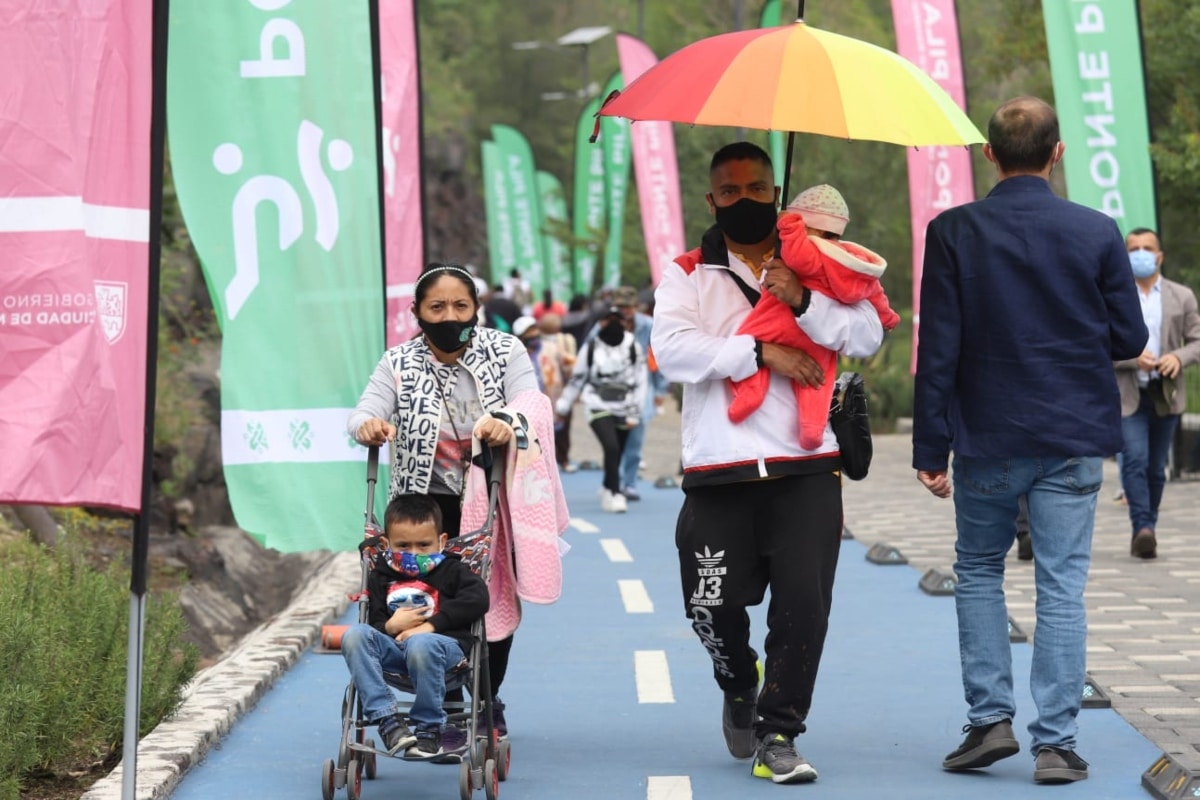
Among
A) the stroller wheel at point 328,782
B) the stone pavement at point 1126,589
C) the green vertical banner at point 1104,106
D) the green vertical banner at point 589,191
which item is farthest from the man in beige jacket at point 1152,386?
the green vertical banner at point 589,191

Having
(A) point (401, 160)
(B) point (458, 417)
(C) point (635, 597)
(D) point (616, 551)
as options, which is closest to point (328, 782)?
(B) point (458, 417)

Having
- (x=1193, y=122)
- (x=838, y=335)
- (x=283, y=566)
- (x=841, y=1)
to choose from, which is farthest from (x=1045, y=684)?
(x=841, y=1)

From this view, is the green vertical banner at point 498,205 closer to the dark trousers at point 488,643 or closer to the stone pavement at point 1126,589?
the stone pavement at point 1126,589

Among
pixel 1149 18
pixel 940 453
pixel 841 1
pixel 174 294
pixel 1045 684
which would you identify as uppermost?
pixel 841 1

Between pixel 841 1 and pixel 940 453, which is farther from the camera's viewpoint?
pixel 841 1

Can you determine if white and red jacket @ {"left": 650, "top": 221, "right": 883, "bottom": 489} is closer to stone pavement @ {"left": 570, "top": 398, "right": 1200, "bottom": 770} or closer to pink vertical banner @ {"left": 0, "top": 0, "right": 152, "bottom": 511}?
stone pavement @ {"left": 570, "top": 398, "right": 1200, "bottom": 770}

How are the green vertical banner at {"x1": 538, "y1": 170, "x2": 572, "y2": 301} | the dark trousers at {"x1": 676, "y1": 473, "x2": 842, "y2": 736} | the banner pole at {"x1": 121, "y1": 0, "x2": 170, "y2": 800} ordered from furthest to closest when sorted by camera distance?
the green vertical banner at {"x1": 538, "y1": 170, "x2": 572, "y2": 301}
the dark trousers at {"x1": 676, "y1": 473, "x2": 842, "y2": 736}
the banner pole at {"x1": 121, "y1": 0, "x2": 170, "y2": 800}

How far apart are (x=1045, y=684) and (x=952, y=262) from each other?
139 centimetres

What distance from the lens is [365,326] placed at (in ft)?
28.8

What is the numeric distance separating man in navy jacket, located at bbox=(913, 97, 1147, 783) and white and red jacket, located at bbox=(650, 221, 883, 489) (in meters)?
0.31

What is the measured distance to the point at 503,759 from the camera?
6766 mm

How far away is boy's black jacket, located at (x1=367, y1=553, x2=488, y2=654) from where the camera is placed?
6309 mm

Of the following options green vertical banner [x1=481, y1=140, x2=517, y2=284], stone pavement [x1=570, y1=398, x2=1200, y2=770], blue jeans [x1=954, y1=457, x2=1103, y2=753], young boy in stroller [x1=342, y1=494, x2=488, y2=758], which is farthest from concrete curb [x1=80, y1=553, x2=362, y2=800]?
green vertical banner [x1=481, y1=140, x2=517, y2=284]

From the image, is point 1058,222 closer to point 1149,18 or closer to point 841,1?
point 1149,18
